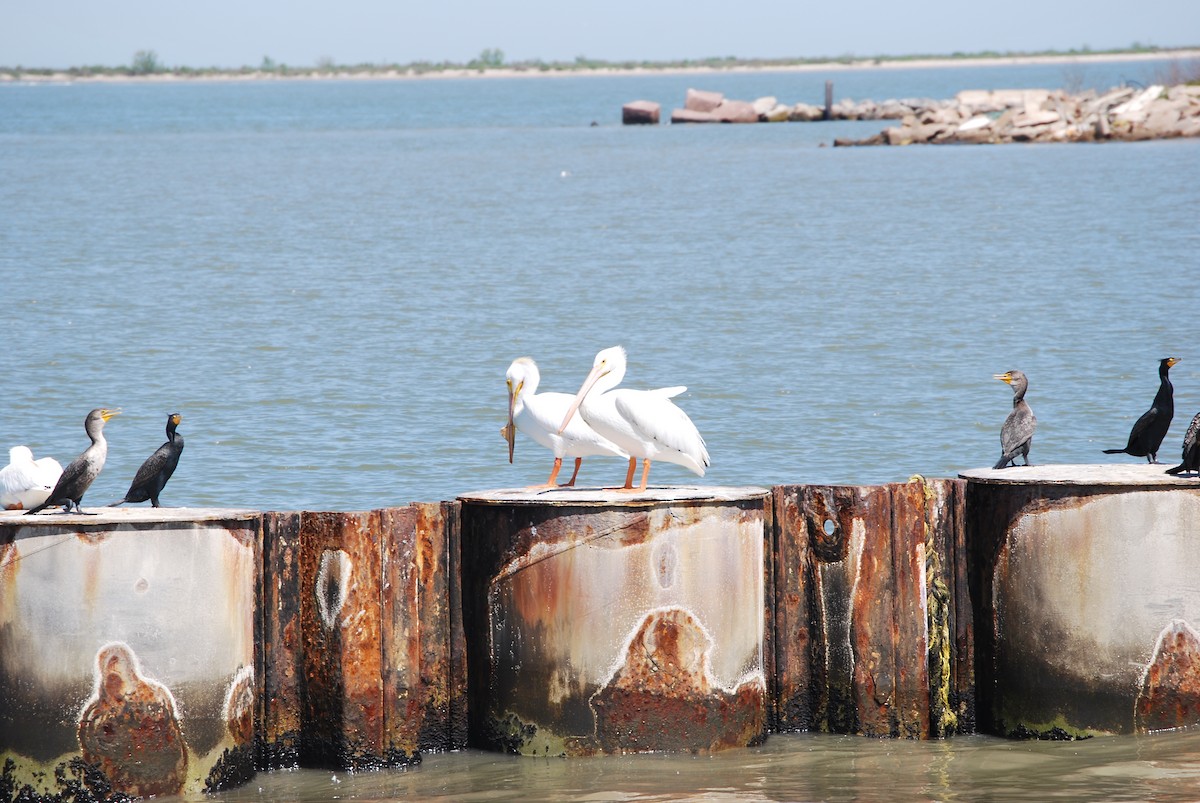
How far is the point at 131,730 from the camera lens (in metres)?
8.03

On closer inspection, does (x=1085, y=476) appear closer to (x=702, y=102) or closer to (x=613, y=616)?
(x=613, y=616)

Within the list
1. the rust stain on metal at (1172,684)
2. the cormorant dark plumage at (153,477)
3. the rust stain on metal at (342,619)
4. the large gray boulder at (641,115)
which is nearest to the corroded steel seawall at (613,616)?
the rust stain on metal at (342,619)

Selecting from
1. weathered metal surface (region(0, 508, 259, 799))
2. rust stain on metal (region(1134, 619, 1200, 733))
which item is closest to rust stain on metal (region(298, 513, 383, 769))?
weathered metal surface (region(0, 508, 259, 799))

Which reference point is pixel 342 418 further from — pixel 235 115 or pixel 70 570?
Result: pixel 235 115

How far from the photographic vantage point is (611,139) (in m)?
95.3

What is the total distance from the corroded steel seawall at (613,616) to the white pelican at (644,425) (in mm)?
734

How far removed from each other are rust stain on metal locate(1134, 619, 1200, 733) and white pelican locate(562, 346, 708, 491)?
2445 mm

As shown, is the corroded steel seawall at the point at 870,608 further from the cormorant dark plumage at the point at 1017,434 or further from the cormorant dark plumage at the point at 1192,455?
the cormorant dark plumage at the point at 1017,434

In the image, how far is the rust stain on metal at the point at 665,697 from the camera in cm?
846

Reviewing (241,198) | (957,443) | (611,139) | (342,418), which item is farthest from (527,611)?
(611,139)

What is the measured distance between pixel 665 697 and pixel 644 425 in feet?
5.02

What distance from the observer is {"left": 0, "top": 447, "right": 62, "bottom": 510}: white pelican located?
10086 mm

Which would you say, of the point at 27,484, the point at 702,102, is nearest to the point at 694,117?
the point at 702,102

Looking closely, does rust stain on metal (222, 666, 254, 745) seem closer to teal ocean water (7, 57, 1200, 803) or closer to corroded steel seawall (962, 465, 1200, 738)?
teal ocean water (7, 57, 1200, 803)
